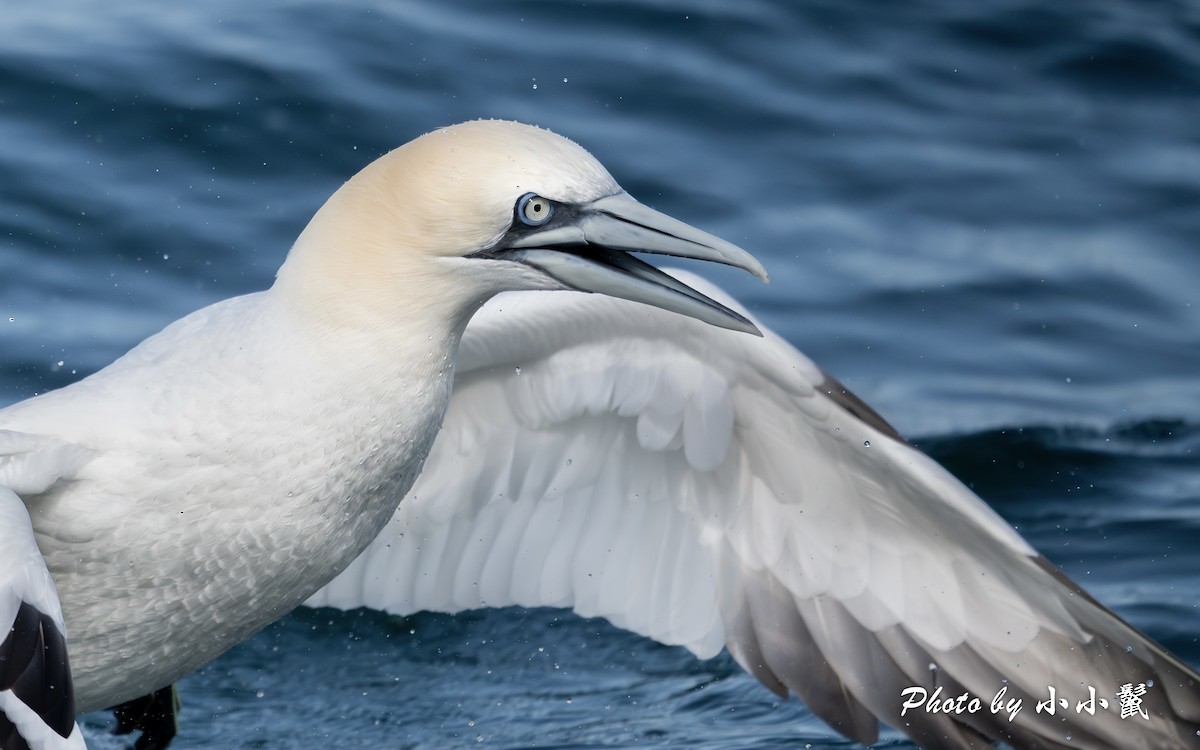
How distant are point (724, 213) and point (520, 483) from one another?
4723mm

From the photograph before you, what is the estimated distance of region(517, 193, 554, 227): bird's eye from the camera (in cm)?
430

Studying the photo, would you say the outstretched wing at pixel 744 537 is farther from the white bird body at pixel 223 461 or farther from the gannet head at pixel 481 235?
the white bird body at pixel 223 461

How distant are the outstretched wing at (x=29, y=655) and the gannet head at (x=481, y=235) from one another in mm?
997

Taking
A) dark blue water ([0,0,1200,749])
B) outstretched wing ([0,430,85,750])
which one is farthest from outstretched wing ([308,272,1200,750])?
outstretched wing ([0,430,85,750])

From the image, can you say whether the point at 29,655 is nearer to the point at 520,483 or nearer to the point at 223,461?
the point at 223,461

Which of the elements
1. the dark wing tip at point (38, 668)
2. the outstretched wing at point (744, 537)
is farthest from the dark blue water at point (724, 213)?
the dark wing tip at point (38, 668)

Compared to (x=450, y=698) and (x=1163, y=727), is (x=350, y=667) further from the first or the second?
(x=1163, y=727)

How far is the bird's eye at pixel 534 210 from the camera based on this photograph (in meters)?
4.30

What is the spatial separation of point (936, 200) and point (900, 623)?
20.1ft

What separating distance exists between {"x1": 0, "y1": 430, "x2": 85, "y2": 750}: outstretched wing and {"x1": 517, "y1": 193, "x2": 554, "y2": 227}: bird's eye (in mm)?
1342

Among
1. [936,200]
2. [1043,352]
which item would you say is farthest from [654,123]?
[1043,352]

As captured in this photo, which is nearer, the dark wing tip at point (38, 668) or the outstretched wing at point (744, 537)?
the dark wing tip at point (38, 668)

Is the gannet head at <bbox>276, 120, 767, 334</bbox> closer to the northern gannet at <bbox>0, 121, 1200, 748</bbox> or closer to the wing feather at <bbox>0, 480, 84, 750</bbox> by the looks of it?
the northern gannet at <bbox>0, 121, 1200, 748</bbox>

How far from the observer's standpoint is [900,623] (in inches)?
234
